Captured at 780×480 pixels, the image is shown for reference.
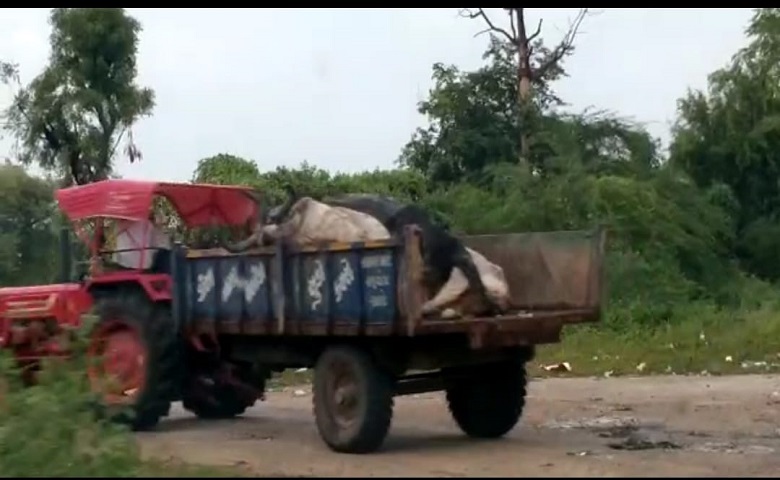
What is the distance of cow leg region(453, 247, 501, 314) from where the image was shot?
442 inches

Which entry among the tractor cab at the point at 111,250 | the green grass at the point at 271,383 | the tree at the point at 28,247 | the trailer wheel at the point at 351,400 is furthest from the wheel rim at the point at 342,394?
the tree at the point at 28,247

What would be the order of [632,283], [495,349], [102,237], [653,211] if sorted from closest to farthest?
1. [495,349]
2. [102,237]
3. [632,283]
4. [653,211]

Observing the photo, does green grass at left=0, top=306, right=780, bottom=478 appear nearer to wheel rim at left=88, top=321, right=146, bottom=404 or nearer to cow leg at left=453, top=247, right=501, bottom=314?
wheel rim at left=88, top=321, right=146, bottom=404

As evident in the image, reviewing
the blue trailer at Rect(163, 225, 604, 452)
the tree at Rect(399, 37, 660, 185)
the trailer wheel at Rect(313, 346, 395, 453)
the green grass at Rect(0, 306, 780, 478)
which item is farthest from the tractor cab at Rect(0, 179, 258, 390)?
the tree at Rect(399, 37, 660, 185)

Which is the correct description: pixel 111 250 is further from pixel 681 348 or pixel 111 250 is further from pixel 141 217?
pixel 681 348

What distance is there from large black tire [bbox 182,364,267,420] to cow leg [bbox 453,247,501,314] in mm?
3173

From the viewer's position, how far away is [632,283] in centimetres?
2517

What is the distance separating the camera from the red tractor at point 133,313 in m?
12.9

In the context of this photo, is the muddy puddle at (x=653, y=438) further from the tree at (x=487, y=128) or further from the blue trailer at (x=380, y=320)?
the tree at (x=487, y=128)

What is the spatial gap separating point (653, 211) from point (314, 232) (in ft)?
56.0

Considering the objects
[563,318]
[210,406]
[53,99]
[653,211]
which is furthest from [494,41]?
Result: [563,318]

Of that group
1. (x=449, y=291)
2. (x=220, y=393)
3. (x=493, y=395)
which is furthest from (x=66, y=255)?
(x=449, y=291)

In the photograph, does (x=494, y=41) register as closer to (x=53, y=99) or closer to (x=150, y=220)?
(x=53, y=99)

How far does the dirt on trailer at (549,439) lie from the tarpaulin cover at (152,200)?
2071mm
